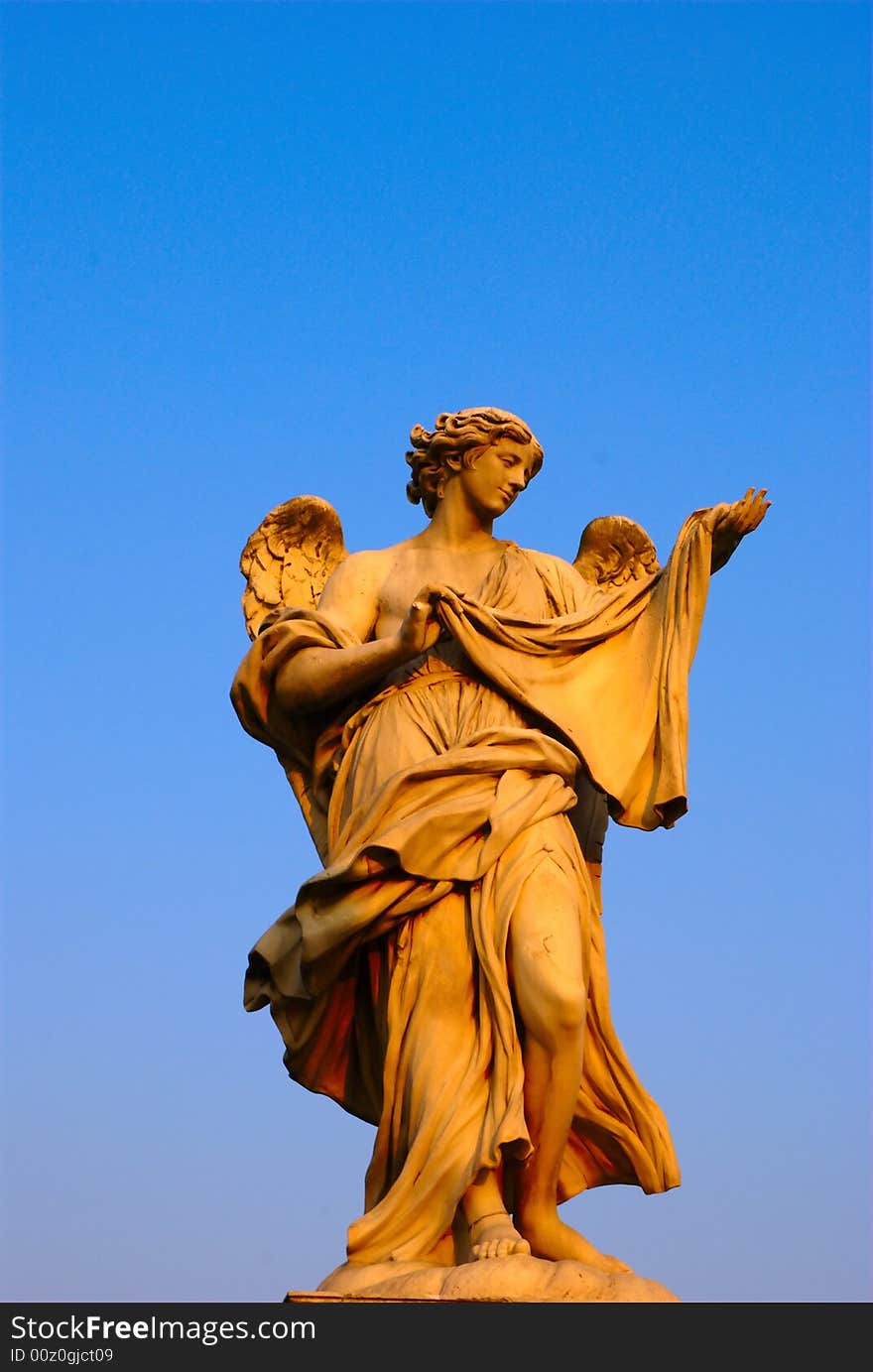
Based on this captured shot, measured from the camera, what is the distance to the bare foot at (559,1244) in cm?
1159

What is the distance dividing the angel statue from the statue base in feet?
0.52

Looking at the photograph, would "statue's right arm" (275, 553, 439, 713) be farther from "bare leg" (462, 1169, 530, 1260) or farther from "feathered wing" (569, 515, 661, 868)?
"bare leg" (462, 1169, 530, 1260)

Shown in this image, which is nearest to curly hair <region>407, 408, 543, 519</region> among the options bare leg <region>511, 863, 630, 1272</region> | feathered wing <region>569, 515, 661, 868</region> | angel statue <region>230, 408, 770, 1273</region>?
angel statue <region>230, 408, 770, 1273</region>

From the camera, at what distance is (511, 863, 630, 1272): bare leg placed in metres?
11.6

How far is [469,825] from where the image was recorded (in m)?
12.0

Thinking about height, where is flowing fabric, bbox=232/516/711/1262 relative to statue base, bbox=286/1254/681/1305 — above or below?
above

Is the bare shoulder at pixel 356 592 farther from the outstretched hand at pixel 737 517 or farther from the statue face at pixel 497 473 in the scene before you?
the outstretched hand at pixel 737 517

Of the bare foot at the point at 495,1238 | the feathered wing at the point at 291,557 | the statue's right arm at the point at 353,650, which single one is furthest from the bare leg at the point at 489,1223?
the feathered wing at the point at 291,557

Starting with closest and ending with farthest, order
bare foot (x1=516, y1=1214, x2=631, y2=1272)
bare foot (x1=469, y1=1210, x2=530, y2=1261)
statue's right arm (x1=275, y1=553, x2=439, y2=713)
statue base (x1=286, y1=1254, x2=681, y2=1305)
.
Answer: statue base (x1=286, y1=1254, x2=681, y2=1305) → bare foot (x1=469, y1=1210, x2=530, y2=1261) → bare foot (x1=516, y1=1214, x2=631, y2=1272) → statue's right arm (x1=275, y1=553, x2=439, y2=713)

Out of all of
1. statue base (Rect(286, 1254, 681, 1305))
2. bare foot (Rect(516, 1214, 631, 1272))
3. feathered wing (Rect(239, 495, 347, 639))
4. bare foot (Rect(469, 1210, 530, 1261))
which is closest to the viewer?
statue base (Rect(286, 1254, 681, 1305))

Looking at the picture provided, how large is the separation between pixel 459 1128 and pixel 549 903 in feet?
3.34

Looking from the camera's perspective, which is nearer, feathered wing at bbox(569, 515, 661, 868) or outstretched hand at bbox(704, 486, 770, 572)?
outstretched hand at bbox(704, 486, 770, 572)
